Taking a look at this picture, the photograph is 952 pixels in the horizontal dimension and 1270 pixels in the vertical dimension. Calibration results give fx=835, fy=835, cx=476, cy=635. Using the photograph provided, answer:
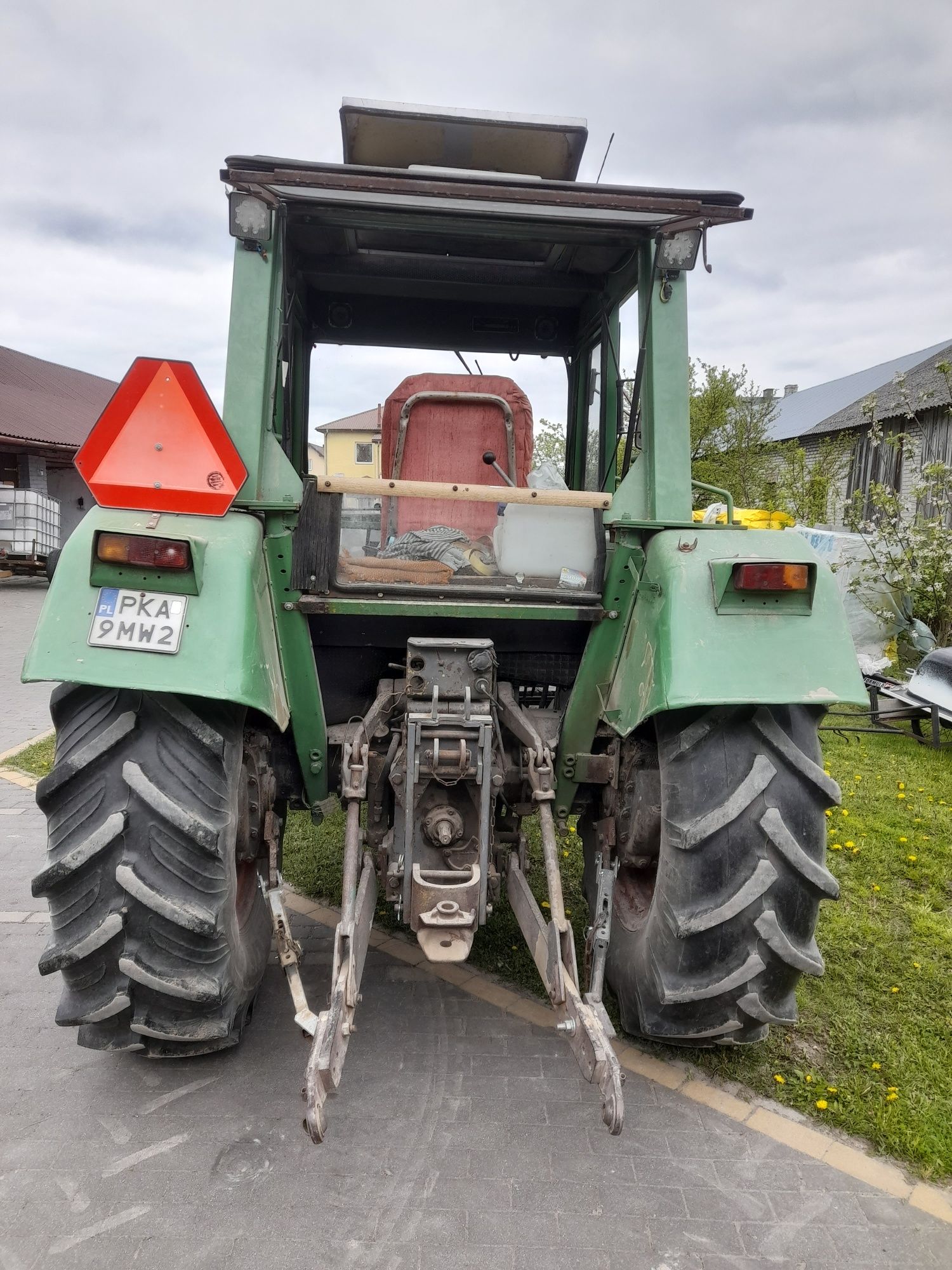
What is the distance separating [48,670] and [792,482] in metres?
13.7

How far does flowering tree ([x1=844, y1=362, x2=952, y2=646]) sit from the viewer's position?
9156 millimetres

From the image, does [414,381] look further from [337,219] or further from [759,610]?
[759,610]

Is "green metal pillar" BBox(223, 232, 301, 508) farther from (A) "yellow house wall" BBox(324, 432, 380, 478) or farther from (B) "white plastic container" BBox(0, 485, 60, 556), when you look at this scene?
(B) "white plastic container" BBox(0, 485, 60, 556)

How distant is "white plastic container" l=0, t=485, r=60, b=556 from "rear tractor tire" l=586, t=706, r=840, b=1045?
18.5 metres

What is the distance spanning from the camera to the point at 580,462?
400 cm

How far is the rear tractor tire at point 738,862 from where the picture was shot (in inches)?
89.0

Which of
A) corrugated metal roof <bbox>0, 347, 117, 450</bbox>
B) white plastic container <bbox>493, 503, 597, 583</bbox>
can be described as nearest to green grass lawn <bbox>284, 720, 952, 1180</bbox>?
white plastic container <bbox>493, 503, 597, 583</bbox>

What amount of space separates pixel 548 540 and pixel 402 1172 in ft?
6.28

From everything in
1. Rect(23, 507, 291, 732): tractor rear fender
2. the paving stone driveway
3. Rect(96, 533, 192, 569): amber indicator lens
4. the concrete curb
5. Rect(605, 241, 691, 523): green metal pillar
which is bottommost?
the paving stone driveway

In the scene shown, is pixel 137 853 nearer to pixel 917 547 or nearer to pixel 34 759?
pixel 34 759

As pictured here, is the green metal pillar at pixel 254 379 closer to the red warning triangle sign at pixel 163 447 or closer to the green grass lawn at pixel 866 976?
the red warning triangle sign at pixel 163 447

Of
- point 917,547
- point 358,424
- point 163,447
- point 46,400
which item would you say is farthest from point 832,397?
point 163,447

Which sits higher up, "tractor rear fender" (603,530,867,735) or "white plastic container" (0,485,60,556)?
"white plastic container" (0,485,60,556)

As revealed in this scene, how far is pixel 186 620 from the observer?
7.01ft
